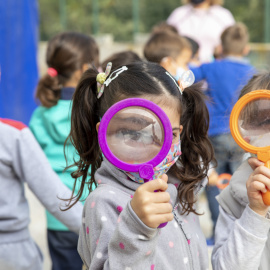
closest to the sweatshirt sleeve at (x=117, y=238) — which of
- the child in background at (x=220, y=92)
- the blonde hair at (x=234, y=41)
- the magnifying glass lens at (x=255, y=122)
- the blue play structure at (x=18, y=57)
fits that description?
the magnifying glass lens at (x=255, y=122)

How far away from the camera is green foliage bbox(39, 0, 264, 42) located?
14898 millimetres

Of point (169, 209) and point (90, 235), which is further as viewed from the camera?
point (90, 235)

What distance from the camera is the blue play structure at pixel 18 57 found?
228 inches

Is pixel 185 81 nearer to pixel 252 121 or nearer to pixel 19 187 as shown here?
pixel 252 121

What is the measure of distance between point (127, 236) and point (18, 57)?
5.13 meters

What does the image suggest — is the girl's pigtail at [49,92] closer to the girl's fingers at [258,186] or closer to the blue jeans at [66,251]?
the blue jeans at [66,251]

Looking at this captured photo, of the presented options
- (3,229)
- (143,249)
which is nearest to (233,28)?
(3,229)

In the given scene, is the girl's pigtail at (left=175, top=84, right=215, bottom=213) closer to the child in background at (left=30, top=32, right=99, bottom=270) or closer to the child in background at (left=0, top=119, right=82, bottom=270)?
the child in background at (left=0, top=119, right=82, bottom=270)

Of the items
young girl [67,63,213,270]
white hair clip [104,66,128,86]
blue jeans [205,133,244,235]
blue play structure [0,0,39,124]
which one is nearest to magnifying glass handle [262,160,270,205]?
young girl [67,63,213,270]

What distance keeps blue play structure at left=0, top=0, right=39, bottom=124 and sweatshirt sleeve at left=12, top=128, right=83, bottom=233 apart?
2985 mm

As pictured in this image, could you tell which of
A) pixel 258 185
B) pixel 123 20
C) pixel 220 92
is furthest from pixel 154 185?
pixel 123 20

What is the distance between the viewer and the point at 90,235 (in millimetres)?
1664

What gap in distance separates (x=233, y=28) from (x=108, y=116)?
4.26 m

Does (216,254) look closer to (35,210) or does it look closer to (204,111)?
(204,111)
